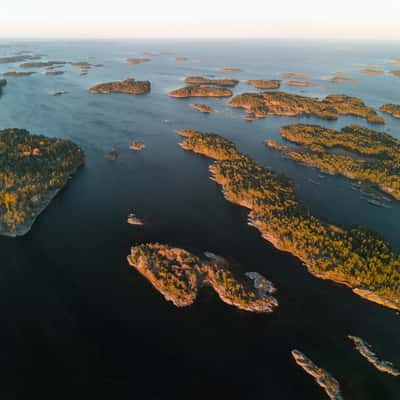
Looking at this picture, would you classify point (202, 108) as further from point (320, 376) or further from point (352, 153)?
point (320, 376)

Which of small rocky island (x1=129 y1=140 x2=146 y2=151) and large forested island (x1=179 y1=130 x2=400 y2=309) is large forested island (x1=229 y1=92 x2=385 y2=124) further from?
large forested island (x1=179 y1=130 x2=400 y2=309)

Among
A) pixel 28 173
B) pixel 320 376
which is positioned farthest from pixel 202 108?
pixel 320 376

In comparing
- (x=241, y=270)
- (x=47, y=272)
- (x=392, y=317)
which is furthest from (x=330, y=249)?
(x=47, y=272)

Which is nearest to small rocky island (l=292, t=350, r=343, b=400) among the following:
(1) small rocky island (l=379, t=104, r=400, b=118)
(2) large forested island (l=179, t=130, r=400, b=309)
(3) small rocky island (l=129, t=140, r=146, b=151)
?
(2) large forested island (l=179, t=130, r=400, b=309)

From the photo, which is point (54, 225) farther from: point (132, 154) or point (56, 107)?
point (56, 107)

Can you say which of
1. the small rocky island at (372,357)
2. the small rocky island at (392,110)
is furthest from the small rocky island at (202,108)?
the small rocky island at (372,357)

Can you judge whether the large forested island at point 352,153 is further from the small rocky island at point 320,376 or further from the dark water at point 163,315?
the small rocky island at point 320,376
